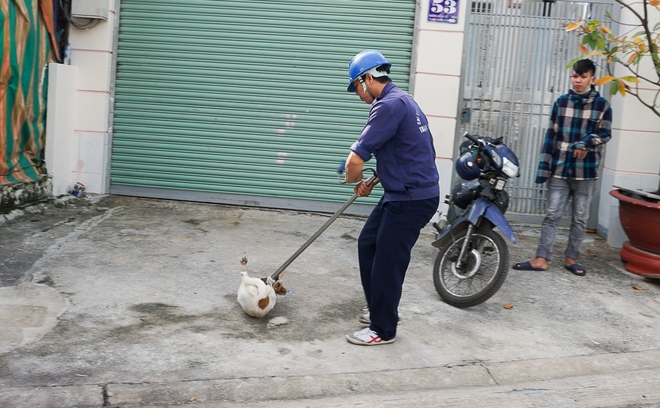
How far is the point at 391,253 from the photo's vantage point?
4.63 m

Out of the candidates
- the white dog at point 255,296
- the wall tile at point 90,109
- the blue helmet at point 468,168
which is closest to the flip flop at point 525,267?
the blue helmet at point 468,168

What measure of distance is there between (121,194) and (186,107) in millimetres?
1275

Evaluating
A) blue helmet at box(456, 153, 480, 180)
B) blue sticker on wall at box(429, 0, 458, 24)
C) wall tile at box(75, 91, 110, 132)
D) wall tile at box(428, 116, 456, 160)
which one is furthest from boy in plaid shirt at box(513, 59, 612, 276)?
wall tile at box(75, 91, 110, 132)

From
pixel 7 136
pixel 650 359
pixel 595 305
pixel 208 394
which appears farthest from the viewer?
pixel 7 136

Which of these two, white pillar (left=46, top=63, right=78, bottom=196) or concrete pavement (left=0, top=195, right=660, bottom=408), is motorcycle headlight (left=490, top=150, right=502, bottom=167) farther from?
white pillar (left=46, top=63, right=78, bottom=196)

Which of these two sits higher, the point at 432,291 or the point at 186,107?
the point at 186,107

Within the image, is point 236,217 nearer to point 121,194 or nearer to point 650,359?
point 121,194

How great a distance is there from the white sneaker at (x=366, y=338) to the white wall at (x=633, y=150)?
4.07 m

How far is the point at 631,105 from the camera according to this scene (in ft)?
25.7

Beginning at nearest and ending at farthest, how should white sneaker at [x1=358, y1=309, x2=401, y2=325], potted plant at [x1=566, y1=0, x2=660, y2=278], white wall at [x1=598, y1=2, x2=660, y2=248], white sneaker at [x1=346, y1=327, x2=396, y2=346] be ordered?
white sneaker at [x1=346, y1=327, x2=396, y2=346], white sneaker at [x1=358, y1=309, x2=401, y2=325], potted plant at [x1=566, y1=0, x2=660, y2=278], white wall at [x1=598, y1=2, x2=660, y2=248]

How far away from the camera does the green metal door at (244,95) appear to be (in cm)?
823

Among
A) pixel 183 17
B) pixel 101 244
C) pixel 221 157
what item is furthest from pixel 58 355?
pixel 183 17

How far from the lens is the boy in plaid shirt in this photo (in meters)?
6.48

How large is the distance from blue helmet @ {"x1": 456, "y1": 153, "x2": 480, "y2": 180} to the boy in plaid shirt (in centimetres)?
122
